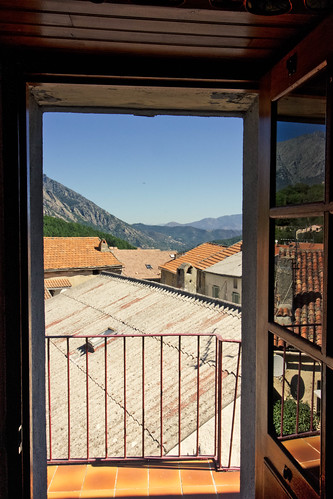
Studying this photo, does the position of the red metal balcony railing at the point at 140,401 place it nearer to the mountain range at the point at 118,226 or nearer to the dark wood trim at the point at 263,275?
the dark wood trim at the point at 263,275

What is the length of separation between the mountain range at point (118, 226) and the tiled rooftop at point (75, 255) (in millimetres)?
53386

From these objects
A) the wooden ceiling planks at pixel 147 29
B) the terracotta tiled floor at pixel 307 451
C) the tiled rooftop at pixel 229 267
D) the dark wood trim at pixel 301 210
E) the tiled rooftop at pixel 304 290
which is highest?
the wooden ceiling planks at pixel 147 29

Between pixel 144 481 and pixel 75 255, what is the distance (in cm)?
2300

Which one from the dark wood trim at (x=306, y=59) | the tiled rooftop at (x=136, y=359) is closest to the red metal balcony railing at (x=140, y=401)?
the tiled rooftop at (x=136, y=359)

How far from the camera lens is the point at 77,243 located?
82.8 ft

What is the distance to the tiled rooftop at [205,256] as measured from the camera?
19.3 meters

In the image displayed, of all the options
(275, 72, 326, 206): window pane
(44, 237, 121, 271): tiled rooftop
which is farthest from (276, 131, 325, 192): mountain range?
(44, 237, 121, 271): tiled rooftop

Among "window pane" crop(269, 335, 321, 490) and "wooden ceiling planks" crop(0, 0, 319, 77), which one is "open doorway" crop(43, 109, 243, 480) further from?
"window pane" crop(269, 335, 321, 490)

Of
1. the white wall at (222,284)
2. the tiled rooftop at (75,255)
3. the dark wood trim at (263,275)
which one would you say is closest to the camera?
the dark wood trim at (263,275)

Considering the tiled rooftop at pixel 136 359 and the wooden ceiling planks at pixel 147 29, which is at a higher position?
the wooden ceiling planks at pixel 147 29

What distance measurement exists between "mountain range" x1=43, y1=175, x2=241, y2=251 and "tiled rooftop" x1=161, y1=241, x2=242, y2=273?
52.8 m

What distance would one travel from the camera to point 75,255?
24.1 meters

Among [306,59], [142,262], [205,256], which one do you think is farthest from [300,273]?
[142,262]

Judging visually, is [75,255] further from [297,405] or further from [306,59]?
[306,59]
